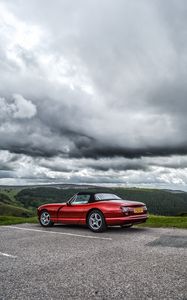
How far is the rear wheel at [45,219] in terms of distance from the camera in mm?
13938

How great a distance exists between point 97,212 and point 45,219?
3.17 meters

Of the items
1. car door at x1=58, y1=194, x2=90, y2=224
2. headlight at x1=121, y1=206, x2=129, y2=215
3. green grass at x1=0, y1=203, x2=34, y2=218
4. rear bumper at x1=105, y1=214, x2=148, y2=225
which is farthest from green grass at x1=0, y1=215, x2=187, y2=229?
green grass at x1=0, y1=203, x2=34, y2=218

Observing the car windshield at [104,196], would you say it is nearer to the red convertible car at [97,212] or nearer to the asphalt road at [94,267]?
the red convertible car at [97,212]

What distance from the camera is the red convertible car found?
457 inches

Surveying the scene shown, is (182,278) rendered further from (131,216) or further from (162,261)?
(131,216)

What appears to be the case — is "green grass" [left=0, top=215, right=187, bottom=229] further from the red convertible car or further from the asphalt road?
the asphalt road

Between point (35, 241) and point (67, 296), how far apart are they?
5.63 meters

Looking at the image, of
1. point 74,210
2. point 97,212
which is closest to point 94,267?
point 97,212

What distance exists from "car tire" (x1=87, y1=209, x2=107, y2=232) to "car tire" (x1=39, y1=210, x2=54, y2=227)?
7.95 ft

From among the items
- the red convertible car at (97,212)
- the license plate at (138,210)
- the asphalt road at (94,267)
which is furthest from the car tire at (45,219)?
the license plate at (138,210)

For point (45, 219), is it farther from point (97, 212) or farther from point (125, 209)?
point (125, 209)

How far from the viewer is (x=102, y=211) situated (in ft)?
39.0

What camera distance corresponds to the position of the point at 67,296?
4676 mm

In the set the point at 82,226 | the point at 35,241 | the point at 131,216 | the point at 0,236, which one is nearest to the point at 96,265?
the point at 35,241
